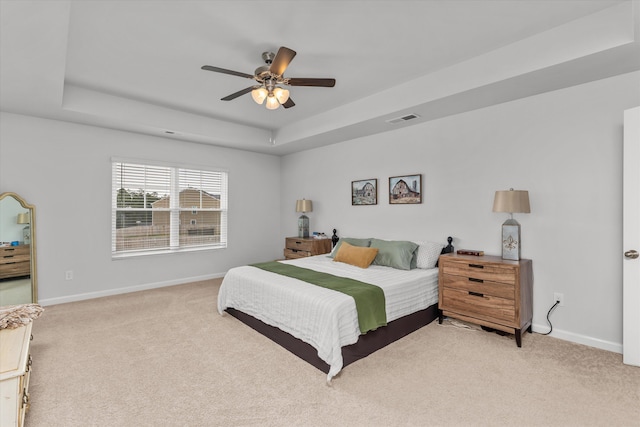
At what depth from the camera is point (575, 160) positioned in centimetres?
296

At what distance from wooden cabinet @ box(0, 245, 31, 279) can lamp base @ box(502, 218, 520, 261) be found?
5.58m

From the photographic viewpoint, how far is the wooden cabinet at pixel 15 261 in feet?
12.1

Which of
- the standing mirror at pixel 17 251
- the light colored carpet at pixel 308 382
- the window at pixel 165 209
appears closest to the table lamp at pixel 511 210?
the light colored carpet at pixel 308 382

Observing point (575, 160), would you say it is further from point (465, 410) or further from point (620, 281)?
point (465, 410)

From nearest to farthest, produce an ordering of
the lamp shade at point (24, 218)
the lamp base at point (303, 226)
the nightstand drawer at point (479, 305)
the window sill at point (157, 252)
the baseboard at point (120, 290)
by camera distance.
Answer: the nightstand drawer at point (479, 305)
the lamp shade at point (24, 218)
the baseboard at point (120, 290)
the window sill at point (157, 252)
the lamp base at point (303, 226)

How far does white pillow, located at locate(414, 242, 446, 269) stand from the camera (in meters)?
3.70

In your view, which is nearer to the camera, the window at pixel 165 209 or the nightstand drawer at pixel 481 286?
the nightstand drawer at pixel 481 286

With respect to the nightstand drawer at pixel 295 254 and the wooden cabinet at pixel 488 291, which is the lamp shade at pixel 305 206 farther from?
the wooden cabinet at pixel 488 291

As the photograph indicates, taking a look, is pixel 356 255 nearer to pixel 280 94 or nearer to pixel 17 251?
pixel 280 94

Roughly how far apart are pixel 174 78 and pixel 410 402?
12.2 ft

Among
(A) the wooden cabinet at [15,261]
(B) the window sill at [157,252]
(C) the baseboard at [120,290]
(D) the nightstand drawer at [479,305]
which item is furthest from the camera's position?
(B) the window sill at [157,252]

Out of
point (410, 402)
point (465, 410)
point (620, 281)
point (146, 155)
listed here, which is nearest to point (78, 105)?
point (146, 155)

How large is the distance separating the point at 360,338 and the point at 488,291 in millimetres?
1390

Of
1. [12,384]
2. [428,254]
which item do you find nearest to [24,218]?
[12,384]
